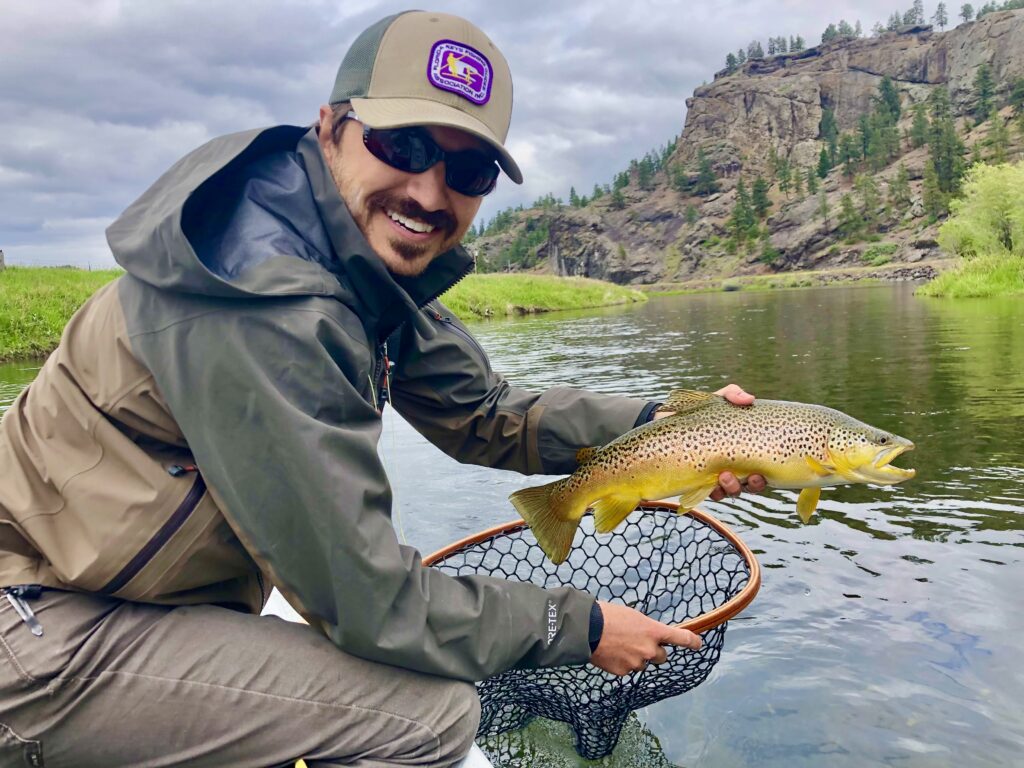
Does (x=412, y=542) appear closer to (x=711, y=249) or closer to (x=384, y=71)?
(x=384, y=71)

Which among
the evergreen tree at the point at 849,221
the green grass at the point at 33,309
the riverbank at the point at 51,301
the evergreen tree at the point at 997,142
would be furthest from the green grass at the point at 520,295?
the evergreen tree at the point at 849,221

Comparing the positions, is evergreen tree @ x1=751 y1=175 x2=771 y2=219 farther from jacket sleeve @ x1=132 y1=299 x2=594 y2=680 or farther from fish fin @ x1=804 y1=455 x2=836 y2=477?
jacket sleeve @ x1=132 y1=299 x2=594 y2=680

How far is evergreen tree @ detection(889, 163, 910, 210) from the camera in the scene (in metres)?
86.2

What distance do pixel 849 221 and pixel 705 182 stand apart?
120ft

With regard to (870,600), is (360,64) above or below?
above

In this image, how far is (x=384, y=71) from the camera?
7.12ft

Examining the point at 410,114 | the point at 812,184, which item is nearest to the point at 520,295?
the point at 410,114

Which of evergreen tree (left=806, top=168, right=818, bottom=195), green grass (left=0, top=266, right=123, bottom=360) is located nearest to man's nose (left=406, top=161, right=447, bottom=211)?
green grass (left=0, top=266, right=123, bottom=360)

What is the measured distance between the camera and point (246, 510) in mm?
1750

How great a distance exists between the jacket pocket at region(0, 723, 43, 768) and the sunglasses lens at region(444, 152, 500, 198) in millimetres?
1784

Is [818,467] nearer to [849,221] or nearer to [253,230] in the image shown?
[253,230]

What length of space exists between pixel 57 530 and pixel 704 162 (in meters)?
131

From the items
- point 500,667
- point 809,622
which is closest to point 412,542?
point 809,622

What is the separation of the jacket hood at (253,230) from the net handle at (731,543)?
4.11 ft
